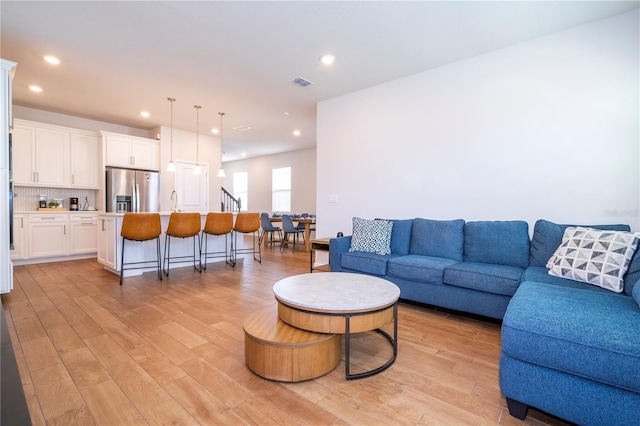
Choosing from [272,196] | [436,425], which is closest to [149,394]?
[436,425]

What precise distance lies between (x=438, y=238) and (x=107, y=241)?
4.92m

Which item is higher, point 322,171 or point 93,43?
Result: point 93,43

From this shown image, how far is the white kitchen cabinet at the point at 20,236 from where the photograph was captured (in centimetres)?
505

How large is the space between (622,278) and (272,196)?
9.19 m

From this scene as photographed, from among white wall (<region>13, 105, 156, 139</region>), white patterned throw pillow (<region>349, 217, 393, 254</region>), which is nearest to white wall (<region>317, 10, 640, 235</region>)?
white patterned throw pillow (<region>349, 217, 393, 254</region>)

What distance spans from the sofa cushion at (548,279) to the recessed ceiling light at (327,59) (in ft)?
10.1

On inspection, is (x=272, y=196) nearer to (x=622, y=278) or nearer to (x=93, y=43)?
(x=93, y=43)

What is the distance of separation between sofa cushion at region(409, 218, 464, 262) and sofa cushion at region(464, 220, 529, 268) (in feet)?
0.30

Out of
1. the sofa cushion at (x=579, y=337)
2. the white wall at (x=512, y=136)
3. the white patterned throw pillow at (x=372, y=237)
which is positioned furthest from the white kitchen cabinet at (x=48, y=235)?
the sofa cushion at (x=579, y=337)

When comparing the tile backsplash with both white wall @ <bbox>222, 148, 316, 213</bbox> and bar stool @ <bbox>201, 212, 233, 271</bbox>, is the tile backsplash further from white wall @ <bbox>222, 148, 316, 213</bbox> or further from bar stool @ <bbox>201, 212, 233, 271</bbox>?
white wall @ <bbox>222, 148, 316, 213</bbox>

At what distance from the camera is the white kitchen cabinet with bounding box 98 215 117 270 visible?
14.7 feet

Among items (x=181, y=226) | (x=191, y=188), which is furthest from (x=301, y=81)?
(x=191, y=188)

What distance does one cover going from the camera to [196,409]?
1588mm

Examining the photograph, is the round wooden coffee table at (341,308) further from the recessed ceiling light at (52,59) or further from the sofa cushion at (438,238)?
the recessed ceiling light at (52,59)
